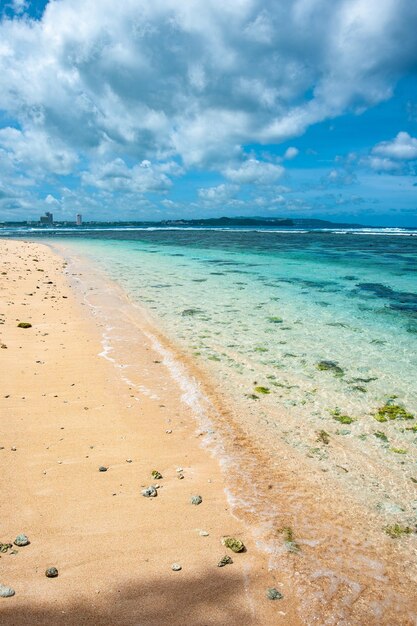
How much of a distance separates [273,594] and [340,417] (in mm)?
4175

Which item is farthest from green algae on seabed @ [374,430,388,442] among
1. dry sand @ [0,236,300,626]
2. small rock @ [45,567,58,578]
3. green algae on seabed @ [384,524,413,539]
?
small rock @ [45,567,58,578]

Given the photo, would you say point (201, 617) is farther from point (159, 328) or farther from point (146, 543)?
point (159, 328)

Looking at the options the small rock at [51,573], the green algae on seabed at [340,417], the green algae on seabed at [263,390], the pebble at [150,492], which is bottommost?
the green algae on seabed at [340,417]

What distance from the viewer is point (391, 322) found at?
14.4 meters

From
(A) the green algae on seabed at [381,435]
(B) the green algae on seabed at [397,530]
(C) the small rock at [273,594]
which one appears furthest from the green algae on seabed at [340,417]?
(C) the small rock at [273,594]

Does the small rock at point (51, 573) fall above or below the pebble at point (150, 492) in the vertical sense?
above

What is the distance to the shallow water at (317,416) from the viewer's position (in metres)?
4.04

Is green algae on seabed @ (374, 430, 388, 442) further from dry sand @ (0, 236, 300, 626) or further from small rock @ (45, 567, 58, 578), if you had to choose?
small rock @ (45, 567, 58, 578)

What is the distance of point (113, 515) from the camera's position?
430 cm

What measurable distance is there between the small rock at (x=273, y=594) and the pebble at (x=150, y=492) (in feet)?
5.62

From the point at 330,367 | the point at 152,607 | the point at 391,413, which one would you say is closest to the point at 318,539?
the point at 152,607

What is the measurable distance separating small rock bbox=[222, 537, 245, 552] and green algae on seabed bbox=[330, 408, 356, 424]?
3.63 metres

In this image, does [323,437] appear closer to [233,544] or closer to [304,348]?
[233,544]

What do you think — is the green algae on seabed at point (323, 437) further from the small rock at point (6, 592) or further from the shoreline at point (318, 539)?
the small rock at point (6, 592)
